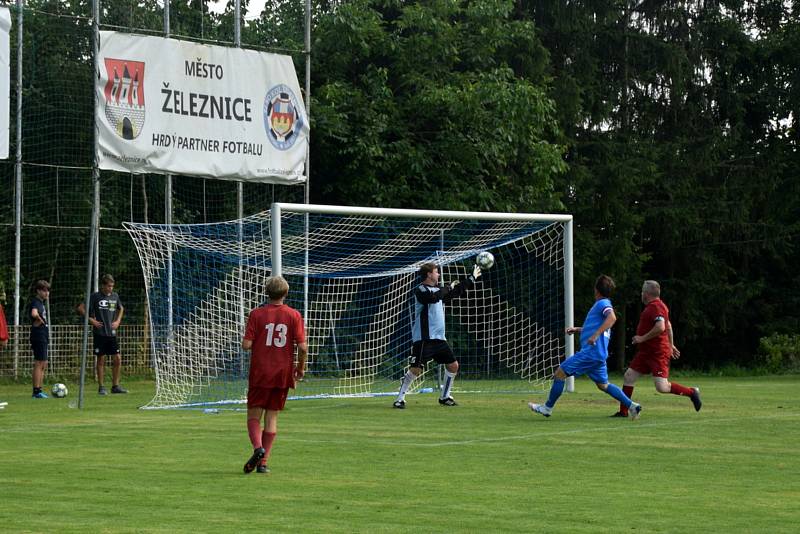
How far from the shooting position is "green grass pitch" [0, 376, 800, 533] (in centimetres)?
895

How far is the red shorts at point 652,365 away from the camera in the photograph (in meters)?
17.2

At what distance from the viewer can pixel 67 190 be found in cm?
2845

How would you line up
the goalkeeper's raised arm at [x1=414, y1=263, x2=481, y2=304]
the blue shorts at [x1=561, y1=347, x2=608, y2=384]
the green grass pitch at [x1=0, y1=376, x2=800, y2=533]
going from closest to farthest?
the green grass pitch at [x1=0, y1=376, x2=800, y2=533] < the blue shorts at [x1=561, y1=347, x2=608, y2=384] < the goalkeeper's raised arm at [x1=414, y1=263, x2=481, y2=304]

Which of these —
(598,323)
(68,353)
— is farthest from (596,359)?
(68,353)

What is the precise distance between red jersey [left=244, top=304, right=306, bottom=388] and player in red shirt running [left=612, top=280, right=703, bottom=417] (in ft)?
21.5

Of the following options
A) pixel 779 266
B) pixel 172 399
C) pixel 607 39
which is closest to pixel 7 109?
pixel 172 399

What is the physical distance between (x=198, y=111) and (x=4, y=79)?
410 cm

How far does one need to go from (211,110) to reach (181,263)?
167 inches

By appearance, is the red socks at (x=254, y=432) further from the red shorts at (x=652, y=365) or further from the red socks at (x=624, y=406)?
the red shorts at (x=652, y=365)

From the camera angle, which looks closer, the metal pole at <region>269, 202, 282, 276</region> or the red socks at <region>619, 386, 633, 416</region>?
the red socks at <region>619, 386, 633, 416</region>

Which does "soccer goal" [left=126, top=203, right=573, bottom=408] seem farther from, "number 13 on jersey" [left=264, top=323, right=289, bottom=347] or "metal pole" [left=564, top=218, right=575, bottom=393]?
"number 13 on jersey" [left=264, top=323, right=289, bottom=347]

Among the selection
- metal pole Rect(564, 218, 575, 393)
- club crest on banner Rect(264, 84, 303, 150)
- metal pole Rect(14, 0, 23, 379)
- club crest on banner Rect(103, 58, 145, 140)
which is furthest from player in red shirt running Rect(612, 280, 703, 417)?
metal pole Rect(14, 0, 23, 379)

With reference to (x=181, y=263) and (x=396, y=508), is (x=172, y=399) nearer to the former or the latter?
(x=181, y=263)

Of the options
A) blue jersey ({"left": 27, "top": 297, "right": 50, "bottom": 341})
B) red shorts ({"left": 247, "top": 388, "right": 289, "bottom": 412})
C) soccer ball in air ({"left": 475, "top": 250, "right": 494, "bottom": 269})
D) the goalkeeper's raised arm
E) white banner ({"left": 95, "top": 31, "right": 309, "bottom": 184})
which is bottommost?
red shorts ({"left": 247, "top": 388, "right": 289, "bottom": 412})
